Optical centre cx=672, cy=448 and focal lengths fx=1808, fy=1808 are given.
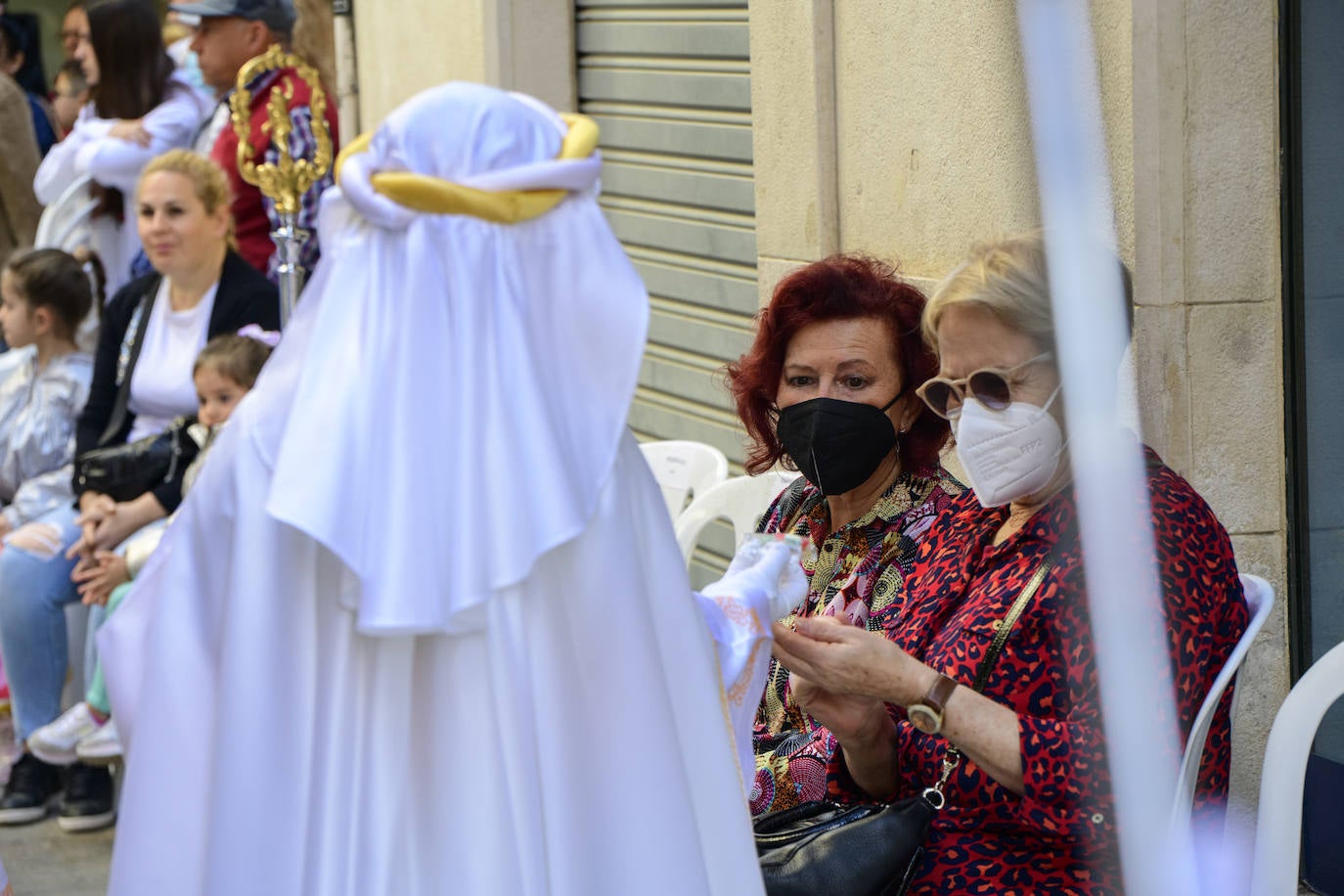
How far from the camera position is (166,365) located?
5.68 m

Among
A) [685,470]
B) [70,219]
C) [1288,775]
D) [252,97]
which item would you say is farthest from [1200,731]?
[70,219]

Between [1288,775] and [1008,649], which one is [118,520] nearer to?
[1008,649]

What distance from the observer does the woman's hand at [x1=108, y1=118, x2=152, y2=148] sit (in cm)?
721

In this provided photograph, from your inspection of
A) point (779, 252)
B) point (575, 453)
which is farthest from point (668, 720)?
point (779, 252)

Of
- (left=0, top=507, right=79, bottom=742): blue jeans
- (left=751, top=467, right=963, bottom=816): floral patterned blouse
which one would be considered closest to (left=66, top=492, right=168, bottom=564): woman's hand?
(left=0, top=507, right=79, bottom=742): blue jeans

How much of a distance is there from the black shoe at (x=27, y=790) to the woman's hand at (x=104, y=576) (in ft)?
2.13

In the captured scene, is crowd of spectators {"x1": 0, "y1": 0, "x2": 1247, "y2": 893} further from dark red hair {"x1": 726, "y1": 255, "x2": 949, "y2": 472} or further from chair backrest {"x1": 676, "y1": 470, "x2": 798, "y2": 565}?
chair backrest {"x1": 676, "y1": 470, "x2": 798, "y2": 565}

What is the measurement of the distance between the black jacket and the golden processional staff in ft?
0.25

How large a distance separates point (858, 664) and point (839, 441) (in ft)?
2.23

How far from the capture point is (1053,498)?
2.79 metres

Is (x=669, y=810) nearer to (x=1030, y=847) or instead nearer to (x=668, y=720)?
(x=668, y=720)

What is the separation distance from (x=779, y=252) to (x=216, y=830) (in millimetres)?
3241

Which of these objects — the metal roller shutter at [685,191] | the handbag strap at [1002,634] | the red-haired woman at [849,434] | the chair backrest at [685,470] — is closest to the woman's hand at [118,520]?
the chair backrest at [685,470]

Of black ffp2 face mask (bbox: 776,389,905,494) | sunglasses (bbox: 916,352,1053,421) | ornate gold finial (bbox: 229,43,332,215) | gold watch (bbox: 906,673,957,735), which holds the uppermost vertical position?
ornate gold finial (bbox: 229,43,332,215)
